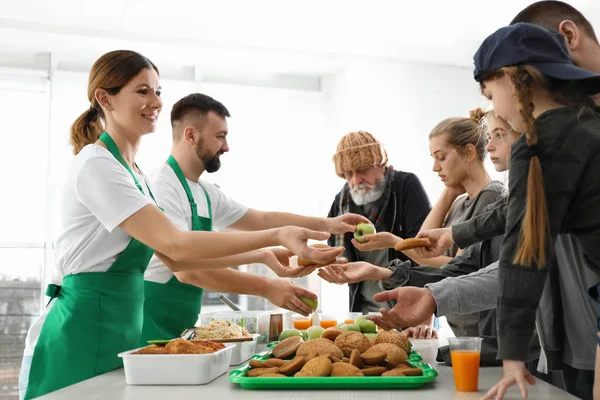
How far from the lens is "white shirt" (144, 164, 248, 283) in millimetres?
2520

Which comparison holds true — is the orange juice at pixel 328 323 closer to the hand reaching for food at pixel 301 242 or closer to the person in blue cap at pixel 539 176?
the hand reaching for food at pixel 301 242

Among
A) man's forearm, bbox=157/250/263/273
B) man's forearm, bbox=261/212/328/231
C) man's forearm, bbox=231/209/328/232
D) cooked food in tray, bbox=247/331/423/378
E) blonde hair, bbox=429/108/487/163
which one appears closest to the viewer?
cooked food in tray, bbox=247/331/423/378

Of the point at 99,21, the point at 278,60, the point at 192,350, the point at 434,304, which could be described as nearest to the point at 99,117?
the point at 192,350

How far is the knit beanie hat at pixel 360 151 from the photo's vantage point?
359 cm

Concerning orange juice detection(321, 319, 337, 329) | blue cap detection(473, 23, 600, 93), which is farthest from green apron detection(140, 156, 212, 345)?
blue cap detection(473, 23, 600, 93)

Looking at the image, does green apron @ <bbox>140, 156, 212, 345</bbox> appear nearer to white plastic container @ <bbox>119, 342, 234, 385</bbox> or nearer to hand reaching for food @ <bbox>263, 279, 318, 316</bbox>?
hand reaching for food @ <bbox>263, 279, 318, 316</bbox>

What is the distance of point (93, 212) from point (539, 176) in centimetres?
134

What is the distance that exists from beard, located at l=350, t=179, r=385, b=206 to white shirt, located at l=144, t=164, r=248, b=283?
0.74 m

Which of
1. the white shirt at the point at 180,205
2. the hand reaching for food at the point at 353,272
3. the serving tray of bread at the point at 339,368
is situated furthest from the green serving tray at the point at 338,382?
the white shirt at the point at 180,205

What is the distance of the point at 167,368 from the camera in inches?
59.7

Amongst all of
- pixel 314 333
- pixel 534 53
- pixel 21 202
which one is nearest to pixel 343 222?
pixel 314 333

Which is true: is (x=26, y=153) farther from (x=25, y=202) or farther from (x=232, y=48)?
(x=232, y=48)

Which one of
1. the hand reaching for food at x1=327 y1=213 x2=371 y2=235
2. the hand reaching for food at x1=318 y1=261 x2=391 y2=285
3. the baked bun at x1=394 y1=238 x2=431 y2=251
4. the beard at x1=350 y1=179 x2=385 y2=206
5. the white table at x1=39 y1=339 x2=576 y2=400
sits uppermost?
the beard at x1=350 y1=179 x2=385 y2=206

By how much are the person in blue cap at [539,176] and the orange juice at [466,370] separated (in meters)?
0.14
